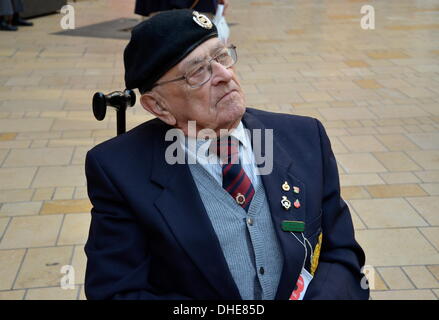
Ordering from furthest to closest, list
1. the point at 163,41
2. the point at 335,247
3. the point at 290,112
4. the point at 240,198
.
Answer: the point at 290,112 → the point at 335,247 → the point at 240,198 → the point at 163,41

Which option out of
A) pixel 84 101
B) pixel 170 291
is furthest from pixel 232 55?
pixel 84 101

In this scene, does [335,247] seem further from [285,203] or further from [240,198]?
[240,198]

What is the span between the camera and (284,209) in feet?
6.51

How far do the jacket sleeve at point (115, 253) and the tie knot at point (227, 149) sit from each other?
34 centimetres

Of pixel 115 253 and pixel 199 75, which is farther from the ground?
pixel 199 75

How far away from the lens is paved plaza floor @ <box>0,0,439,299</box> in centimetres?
381

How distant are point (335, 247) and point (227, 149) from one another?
494 mm

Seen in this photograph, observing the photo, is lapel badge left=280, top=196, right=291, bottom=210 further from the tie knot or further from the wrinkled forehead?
the wrinkled forehead

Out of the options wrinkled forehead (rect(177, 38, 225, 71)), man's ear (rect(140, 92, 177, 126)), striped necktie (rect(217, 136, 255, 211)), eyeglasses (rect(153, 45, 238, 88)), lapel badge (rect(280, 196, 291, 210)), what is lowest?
lapel badge (rect(280, 196, 291, 210))

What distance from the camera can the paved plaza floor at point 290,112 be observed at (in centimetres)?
381

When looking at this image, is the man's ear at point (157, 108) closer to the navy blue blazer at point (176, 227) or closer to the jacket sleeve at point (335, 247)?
the navy blue blazer at point (176, 227)

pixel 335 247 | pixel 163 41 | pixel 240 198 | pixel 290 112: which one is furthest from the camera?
pixel 290 112

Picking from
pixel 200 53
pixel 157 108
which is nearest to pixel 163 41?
pixel 200 53

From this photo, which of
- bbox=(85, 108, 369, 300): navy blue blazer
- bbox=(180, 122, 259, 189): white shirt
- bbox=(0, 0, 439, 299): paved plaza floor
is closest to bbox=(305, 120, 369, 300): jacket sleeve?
bbox=(85, 108, 369, 300): navy blue blazer
